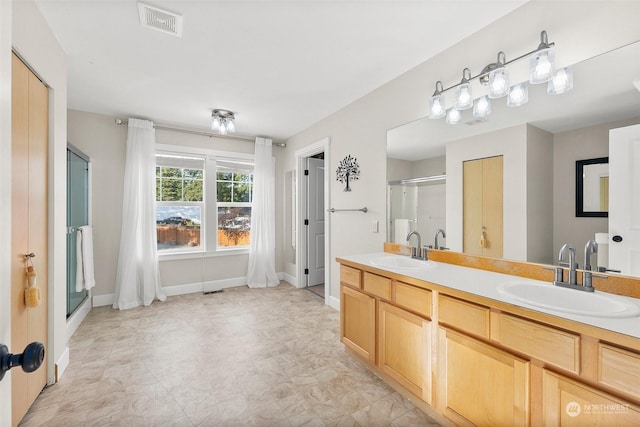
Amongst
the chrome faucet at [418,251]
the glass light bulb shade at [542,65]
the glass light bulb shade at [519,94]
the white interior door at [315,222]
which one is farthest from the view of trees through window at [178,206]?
the glass light bulb shade at [542,65]

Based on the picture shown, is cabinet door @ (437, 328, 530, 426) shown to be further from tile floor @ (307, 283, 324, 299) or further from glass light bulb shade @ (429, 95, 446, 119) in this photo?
tile floor @ (307, 283, 324, 299)

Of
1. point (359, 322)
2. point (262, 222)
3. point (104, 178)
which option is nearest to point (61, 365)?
point (359, 322)

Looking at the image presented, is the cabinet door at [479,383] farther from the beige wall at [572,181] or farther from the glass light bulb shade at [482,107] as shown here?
the glass light bulb shade at [482,107]

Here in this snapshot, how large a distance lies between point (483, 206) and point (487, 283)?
0.60 m

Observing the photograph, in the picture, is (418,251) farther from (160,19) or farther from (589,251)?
(160,19)

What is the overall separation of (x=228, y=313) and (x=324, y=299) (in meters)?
1.28

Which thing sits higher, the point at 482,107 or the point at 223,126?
the point at 223,126

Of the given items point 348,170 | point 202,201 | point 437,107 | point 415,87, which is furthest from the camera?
point 202,201

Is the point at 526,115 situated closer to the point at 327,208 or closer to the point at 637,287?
the point at 637,287

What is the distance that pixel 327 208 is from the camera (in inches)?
147

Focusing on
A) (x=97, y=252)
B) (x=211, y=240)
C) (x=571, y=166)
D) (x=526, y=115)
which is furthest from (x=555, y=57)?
(x=97, y=252)

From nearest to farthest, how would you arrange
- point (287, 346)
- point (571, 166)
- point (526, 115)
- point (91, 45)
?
1. point (571, 166)
2. point (526, 115)
3. point (91, 45)
4. point (287, 346)

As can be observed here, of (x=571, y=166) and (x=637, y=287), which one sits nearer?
(x=637, y=287)

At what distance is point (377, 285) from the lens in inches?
81.7
